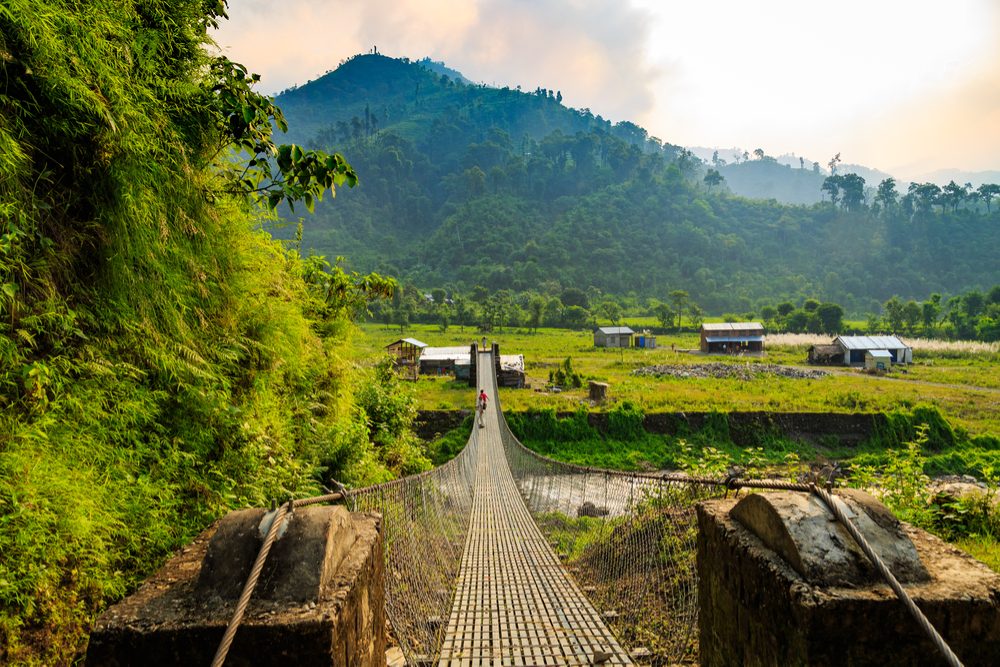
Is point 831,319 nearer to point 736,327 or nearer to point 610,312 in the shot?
point 736,327

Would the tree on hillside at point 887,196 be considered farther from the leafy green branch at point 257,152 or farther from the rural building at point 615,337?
the leafy green branch at point 257,152

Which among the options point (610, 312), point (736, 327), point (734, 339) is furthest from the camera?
point (610, 312)

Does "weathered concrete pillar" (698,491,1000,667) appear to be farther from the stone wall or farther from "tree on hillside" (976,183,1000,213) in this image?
"tree on hillside" (976,183,1000,213)

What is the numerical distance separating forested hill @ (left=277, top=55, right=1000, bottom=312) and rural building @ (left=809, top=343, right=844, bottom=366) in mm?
35230

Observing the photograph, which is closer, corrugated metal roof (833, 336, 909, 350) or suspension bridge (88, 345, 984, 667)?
suspension bridge (88, 345, 984, 667)

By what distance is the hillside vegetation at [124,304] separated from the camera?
5.02ft

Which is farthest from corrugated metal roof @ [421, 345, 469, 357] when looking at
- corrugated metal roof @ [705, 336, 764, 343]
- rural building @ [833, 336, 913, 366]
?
rural building @ [833, 336, 913, 366]

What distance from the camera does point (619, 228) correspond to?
8456 cm

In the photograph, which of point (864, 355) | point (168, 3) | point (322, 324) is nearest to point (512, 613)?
point (322, 324)

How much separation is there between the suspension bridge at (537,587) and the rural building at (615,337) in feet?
119

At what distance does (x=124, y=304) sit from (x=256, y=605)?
5.02 feet

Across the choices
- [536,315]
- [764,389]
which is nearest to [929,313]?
[764,389]

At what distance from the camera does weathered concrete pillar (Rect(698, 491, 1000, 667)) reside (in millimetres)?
1028

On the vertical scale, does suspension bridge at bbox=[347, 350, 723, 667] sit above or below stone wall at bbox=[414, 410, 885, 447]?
above
